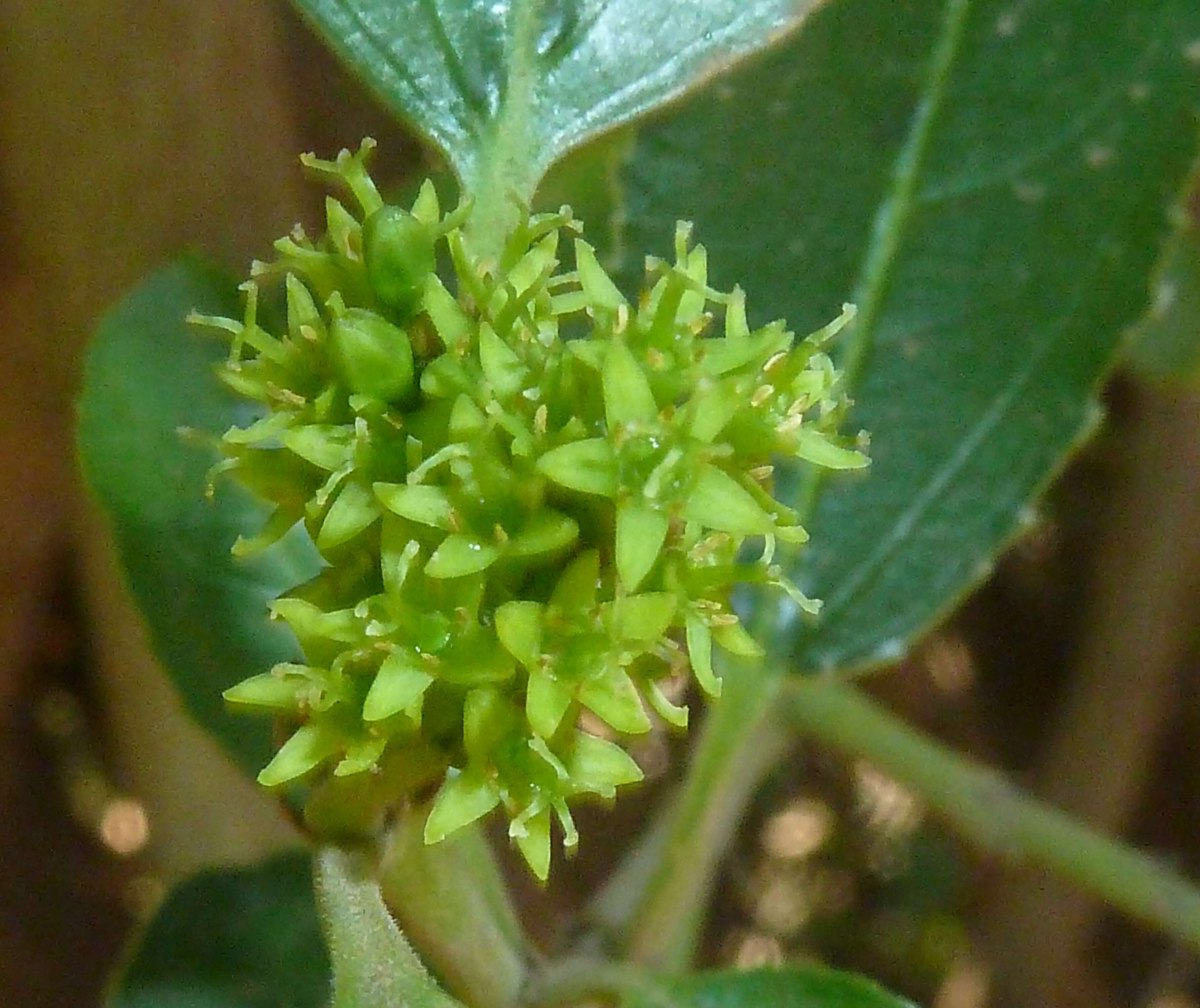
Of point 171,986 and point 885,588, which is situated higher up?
point 171,986

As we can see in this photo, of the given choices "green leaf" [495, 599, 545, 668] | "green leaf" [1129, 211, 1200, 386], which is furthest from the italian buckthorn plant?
"green leaf" [1129, 211, 1200, 386]

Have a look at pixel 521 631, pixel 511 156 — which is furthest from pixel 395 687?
pixel 511 156

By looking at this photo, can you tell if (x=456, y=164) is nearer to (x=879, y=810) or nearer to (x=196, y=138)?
(x=196, y=138)

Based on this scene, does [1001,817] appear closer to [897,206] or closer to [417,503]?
[897,206]


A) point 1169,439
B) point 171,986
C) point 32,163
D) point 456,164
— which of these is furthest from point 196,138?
point 1169,439

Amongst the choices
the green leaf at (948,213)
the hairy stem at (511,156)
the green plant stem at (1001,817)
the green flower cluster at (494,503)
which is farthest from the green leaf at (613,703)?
the green plant stem at (1001,817)

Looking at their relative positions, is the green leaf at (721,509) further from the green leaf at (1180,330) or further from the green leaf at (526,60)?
the green leaf at (1180,330)

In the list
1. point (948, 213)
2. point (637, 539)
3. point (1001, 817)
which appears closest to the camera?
point (637, 539)
